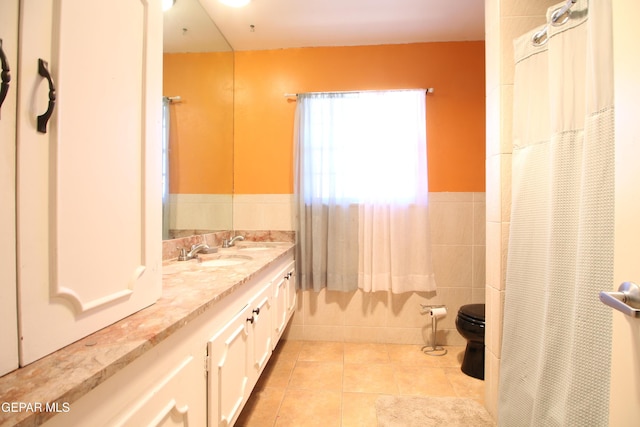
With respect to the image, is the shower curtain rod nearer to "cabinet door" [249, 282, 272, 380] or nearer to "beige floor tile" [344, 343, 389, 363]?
"cabinet door" [249, 282, 272, 380]

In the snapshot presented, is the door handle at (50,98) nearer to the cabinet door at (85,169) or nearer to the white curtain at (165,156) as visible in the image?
the cabinet door at (85,169)

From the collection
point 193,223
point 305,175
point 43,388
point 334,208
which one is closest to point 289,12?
point 305,175

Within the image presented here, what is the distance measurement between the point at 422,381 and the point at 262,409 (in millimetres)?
1050

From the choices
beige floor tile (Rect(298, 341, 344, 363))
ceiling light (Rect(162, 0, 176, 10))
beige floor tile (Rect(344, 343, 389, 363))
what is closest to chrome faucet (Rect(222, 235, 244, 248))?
beige floor tile (Rect(298, 341, 344, 363))

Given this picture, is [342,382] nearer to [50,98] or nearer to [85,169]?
[85,169]

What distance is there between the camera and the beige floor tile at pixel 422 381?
1718 mm

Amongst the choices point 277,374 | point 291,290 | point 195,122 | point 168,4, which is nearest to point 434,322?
point 291,290

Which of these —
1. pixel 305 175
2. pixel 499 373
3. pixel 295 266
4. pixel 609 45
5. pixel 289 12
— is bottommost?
pixel 499 373

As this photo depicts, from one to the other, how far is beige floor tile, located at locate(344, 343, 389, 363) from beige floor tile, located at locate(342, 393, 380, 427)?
1.37 feet

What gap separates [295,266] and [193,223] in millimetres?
898

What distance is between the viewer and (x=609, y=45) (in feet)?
2.61

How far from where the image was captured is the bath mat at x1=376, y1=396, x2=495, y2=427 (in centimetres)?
144

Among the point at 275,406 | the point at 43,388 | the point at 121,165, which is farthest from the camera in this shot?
the point at 275,406

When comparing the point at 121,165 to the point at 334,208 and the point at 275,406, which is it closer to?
the point at 275,406
